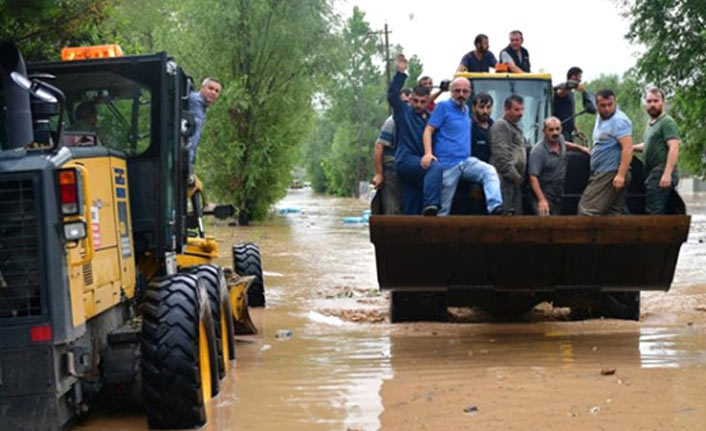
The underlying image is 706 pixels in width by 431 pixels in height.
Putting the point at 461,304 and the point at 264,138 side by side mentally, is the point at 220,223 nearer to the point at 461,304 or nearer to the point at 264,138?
the point at 264,138

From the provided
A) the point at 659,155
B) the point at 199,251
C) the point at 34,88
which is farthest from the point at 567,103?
the point at 34,88

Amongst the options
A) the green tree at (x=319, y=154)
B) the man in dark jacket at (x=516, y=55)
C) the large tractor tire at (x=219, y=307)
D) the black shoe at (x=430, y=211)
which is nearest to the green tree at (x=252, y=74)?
the man in dark jacket at (x=516, y=55)

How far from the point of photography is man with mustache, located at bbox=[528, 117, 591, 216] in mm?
11164

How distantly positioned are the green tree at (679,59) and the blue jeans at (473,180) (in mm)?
17648

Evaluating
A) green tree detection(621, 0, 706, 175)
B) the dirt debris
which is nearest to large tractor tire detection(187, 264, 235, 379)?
the dirt debris

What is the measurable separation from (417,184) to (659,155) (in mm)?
2585

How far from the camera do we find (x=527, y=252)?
10.7 m

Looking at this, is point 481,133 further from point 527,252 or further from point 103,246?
point 103,246

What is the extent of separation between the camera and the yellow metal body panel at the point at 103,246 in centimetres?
619

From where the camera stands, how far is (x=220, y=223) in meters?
38.9

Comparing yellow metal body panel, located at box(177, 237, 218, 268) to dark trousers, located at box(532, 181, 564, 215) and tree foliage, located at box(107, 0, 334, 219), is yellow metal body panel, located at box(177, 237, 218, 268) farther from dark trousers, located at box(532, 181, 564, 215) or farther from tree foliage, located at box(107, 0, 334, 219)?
tree foliage, located at box(107, 0, 334, 219)

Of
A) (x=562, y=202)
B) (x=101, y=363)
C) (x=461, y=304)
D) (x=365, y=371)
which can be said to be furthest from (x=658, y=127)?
(x=101, y=363)

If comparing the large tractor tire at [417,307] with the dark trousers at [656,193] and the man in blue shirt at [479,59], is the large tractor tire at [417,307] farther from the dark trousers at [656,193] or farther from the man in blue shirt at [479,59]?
the man in blue shirt at [479,59]

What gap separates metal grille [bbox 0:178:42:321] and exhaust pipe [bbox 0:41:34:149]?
1.12m
